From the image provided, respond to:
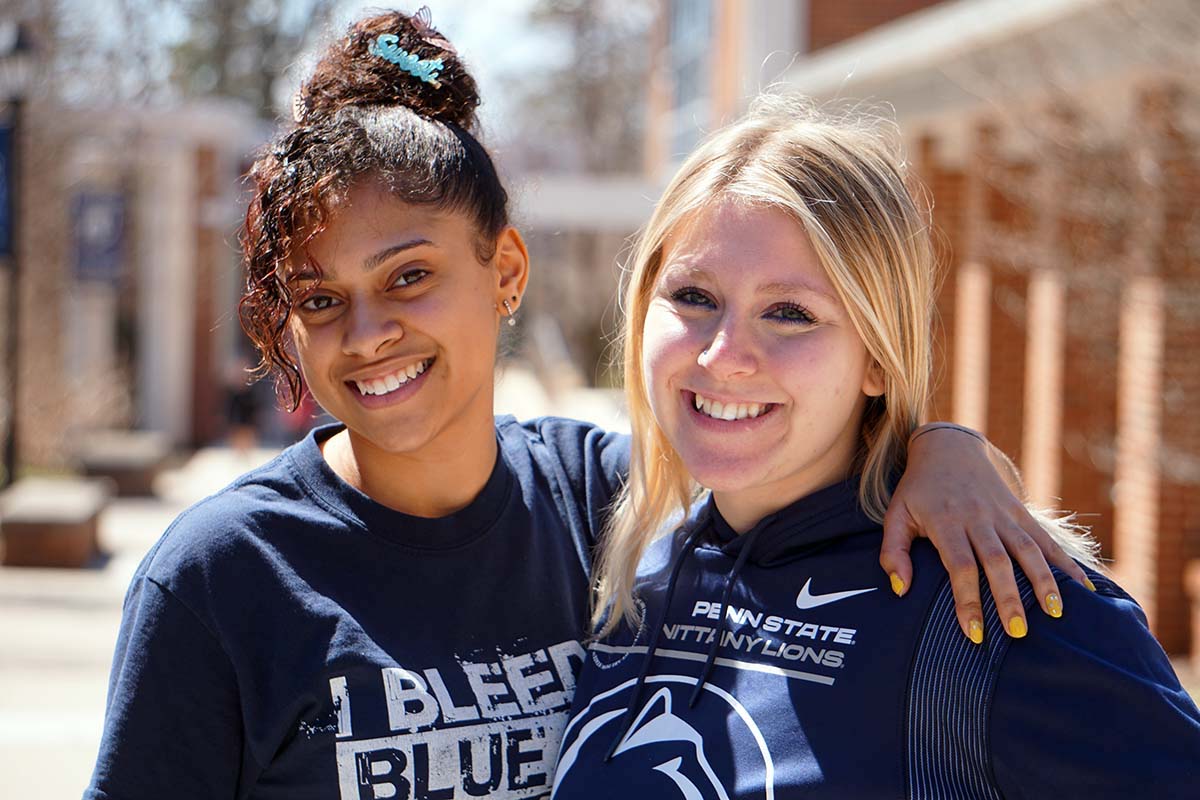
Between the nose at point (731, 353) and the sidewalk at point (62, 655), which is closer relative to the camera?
the nose at point (731, 353)

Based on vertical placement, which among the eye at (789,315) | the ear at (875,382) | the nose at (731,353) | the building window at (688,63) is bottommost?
the ear at (875,382)

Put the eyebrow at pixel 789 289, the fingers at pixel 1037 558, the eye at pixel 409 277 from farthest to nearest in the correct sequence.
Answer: the eye at pixel 409 277
the eyebrow at pixel 789 289
the fingers at pixel 1037 558

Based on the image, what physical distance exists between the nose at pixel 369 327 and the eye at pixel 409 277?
4 cm

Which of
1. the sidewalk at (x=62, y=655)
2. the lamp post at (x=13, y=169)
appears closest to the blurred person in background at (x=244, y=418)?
the sidewalk at (x=62, y=655)

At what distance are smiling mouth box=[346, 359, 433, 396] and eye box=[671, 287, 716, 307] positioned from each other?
0.45 metres

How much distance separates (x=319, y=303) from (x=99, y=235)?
1690 cm

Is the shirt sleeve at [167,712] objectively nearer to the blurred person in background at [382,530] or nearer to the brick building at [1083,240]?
the blurred person in background at [382,530]

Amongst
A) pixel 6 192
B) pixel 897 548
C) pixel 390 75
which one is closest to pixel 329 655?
pixel 897 548

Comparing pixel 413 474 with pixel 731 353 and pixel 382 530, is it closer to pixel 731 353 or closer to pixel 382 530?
pixel 382 530

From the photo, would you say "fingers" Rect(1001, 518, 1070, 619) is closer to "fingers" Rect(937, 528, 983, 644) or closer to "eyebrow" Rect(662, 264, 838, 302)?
"fingers" Rect(937, 528, 983, 644)

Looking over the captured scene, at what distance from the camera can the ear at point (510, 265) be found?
8.21ft

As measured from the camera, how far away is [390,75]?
7.81 ft

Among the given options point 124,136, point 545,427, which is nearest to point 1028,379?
point 545,427

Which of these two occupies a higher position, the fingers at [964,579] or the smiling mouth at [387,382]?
the smiling mouth at [387,382]
